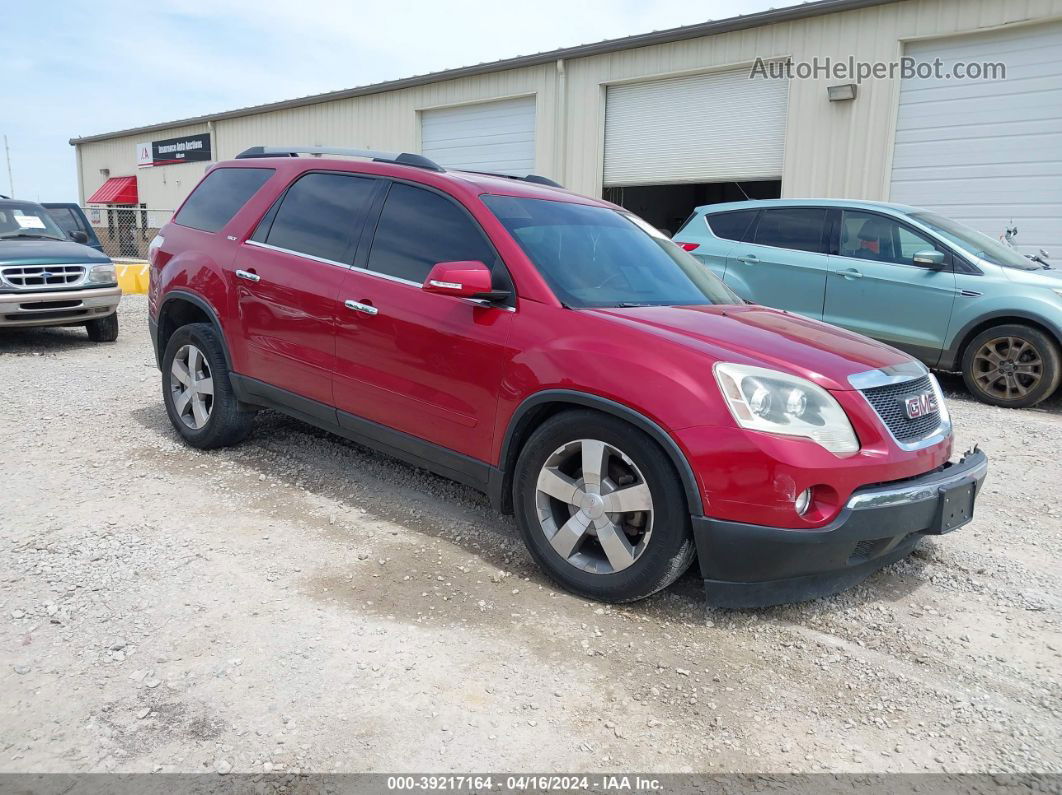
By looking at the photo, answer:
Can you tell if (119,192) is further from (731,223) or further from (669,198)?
(731,223)

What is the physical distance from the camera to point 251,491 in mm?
4543

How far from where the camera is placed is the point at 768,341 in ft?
10.9

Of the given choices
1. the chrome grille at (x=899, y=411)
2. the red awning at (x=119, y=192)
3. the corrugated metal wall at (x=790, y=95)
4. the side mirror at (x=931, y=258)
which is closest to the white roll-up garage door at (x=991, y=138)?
the corrugated metal wall at (x=790, y=95)

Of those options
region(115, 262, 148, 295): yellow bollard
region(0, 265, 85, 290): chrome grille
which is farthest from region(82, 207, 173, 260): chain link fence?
region(0, 265, 85, 290): chrome grille

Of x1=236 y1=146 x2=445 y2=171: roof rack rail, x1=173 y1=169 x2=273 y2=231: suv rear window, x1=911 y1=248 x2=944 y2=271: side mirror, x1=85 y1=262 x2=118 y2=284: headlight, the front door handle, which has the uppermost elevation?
x1=236 y1=146 x2=445 y2=171: roof rack rail

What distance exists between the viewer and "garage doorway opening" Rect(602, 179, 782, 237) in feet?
54.6

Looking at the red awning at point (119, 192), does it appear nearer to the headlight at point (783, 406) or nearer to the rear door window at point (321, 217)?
the rear door window at point (321, 217)

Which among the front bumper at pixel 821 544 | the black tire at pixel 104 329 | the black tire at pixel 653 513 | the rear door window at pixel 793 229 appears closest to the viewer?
the front bumper at pixel 821 544

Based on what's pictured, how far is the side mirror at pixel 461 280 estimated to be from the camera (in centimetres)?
345

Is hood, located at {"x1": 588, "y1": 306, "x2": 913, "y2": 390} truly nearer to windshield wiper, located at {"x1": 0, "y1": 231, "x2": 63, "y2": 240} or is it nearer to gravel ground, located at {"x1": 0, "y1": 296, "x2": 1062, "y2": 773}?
gravel ground, located at {"x1": 0, "y1": 296, "x2": 1062, "y2": 773}

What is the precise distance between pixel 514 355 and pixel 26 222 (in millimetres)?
8925

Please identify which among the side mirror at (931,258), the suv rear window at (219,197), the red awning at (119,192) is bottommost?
the side mirror at (931,258)

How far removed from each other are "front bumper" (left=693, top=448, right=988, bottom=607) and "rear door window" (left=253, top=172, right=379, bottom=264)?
2.47 meters

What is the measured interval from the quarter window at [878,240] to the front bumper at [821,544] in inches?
207
